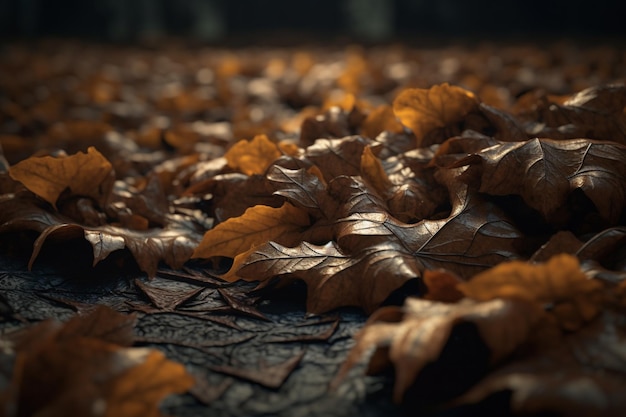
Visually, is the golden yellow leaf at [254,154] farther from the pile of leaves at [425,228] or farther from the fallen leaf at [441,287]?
the fallen leaf at [441,287]

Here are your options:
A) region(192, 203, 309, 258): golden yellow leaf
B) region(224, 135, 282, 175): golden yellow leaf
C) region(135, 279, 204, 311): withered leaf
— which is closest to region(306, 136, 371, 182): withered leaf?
region(224, 135, 282, 175): golden yellow leaf

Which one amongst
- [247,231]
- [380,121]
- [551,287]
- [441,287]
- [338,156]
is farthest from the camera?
[380,121]

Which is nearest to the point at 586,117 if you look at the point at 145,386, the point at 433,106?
the point at 433,106

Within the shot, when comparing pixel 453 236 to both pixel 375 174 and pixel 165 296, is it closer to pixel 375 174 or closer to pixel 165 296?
pixel 375 174

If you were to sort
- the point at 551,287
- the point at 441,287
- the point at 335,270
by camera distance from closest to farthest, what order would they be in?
the point at 551,287
the point at 441,287
the point at 335,270

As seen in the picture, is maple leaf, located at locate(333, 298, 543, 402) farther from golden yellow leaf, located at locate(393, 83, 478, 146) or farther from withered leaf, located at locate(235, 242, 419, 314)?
golden yellow leaf, located at locate(393, 83, 478, 146)

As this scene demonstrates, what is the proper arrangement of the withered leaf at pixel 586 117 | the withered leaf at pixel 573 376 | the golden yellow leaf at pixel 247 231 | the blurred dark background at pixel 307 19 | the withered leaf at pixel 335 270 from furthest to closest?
the blurred dark background at pixel 307 19, the withered leaf at pixel 586 117, the golden yellow leaf at pixel 247 231, the withered leaf at pixel 335 270, the withered leaf at pixel 573 376

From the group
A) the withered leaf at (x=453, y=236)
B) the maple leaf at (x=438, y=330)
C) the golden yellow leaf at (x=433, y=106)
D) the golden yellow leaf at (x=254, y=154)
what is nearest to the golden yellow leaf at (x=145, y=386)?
the maple leaf at (x=438, y=330)
